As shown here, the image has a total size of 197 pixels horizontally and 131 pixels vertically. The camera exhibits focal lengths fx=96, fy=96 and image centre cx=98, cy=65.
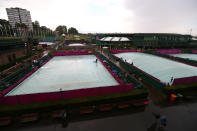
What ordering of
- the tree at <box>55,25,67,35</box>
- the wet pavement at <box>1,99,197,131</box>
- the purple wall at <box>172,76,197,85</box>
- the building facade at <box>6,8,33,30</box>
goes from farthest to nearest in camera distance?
the tree at <box>55,25,67,35</box>, the building facade at <box>6,8,33,30</box>, the purple wall at <box>172,76,197,85</box>, the wet pavement at <box>1,99,197,131</box>

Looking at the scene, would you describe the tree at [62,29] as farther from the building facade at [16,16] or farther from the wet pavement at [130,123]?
the wet pavement at [130,123]

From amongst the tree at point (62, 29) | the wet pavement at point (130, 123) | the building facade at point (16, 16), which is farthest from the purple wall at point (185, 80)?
the building facade at point (16, 16)

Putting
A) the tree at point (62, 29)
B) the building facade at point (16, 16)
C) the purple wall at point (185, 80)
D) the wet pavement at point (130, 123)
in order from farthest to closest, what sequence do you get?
the tree at point (62, 29) < the building facade at point (16, 16) < the purple wall at point (185, 80) < the wet pavement at point (130, 123)

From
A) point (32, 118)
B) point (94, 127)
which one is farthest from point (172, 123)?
point (32, 118)

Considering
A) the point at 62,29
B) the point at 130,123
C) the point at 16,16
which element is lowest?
the point at 130,123

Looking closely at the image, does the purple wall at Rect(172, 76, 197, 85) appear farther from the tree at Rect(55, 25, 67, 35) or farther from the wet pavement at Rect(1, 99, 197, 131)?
the tree at Rect(55, 25, 67, 35)

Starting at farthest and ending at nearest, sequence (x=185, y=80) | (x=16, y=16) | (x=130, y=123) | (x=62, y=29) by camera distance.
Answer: (x=62, y=29)
(x=16, y=16)
(x=185, y=80)
(x=130, y=123)

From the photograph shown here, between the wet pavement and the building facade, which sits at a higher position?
the building facade

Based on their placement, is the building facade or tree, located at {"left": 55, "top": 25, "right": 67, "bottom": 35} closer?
Result: the building facade

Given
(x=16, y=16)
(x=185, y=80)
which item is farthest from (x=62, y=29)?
(x=185, y=80)

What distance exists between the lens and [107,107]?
10.3 metres

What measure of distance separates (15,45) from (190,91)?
39143 millimetres

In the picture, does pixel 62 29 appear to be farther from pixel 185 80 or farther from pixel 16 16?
pixel 185 80

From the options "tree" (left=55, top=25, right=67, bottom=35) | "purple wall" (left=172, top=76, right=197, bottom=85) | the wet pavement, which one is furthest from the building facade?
"purple wall" (left=172, top=76, right=197, bottom=85)
